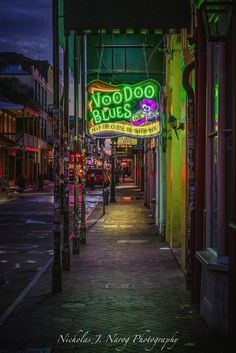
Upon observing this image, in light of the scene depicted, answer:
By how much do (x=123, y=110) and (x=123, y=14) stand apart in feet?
14.5

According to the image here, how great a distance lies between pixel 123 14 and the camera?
949cm

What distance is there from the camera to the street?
10773mm

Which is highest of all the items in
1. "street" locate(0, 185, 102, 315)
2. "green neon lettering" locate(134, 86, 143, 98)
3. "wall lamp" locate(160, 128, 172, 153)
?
"green neon lettering" locate(134, 86, 143, 98)

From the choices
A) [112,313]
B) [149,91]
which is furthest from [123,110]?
[112,313]

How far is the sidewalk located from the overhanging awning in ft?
14.6

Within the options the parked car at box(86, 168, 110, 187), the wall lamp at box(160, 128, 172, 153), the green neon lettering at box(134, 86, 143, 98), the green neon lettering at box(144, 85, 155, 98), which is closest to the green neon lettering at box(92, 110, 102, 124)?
the green neon lettering at box(134, 86, 143, 98)

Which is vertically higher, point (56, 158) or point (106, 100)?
point (106, 100)

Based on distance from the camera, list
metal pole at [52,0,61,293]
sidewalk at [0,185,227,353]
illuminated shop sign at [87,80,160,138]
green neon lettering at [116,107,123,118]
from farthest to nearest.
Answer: green neon lettering at [116,107,123,118], illuminated shop sign at [87,80,160,138], metal pole at [52,0,61,293], sidewalk at [0,185,227,353]

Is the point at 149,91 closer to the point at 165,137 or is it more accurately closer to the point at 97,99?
the point at 97,99

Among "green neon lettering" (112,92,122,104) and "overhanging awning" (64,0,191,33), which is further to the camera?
"green neon lettering" (112,92,122,104)

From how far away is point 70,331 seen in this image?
7383 mm

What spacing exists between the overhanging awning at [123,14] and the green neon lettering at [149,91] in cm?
399

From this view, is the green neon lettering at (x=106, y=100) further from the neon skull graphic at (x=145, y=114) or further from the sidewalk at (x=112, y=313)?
the sidewalk at (x=112, y=313)

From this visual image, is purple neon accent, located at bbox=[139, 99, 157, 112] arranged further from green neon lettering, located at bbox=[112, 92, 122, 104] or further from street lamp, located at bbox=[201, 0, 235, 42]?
street lamp, located at bbox=[201, 0, 235, 42]
